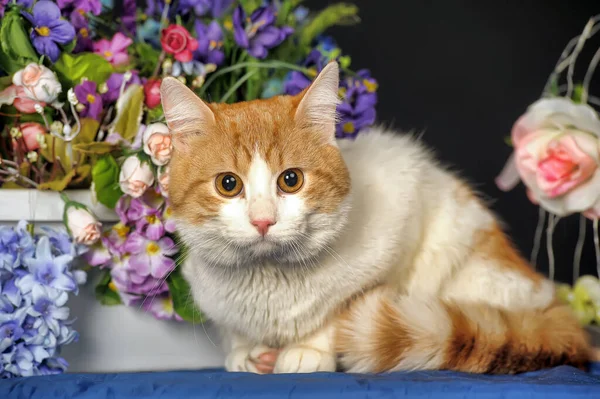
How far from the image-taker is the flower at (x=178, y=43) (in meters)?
1.61

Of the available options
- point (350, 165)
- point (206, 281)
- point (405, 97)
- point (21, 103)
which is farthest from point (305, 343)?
point (405, 97)

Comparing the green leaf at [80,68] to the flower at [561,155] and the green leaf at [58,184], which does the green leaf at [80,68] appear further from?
the flower at [561,155]

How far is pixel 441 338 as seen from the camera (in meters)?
1.25

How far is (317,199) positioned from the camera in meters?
1.24

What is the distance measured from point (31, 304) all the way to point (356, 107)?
2.79ft

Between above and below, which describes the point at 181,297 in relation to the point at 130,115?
below

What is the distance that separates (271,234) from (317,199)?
11cm

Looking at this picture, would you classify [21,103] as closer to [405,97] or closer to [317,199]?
[317,199]

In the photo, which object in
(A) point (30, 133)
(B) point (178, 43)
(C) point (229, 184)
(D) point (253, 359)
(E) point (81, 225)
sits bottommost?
(D) point (253, 359)

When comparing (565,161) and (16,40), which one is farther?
(565,161)

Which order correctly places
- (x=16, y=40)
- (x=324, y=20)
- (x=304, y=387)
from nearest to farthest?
(x=304, y=387) < (x=16, y=40) < (x=324, y=20)

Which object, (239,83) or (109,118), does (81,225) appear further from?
(239,83)

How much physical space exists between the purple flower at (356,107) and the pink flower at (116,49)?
19.4 inches

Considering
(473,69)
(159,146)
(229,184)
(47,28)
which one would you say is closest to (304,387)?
(229,184)
